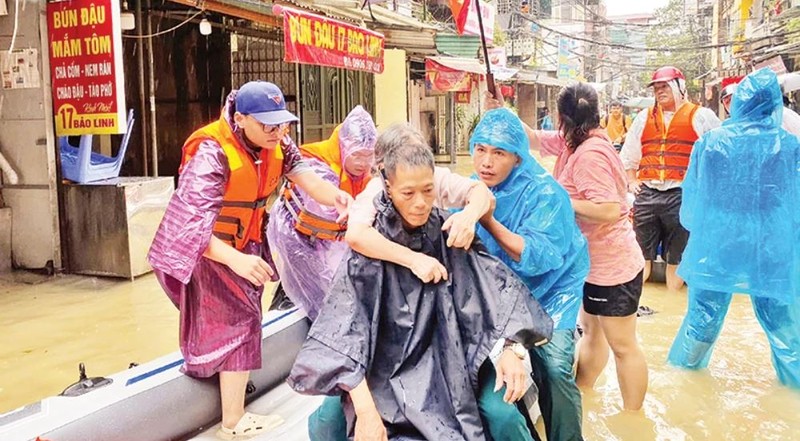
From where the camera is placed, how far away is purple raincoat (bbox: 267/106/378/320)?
3.97 metres

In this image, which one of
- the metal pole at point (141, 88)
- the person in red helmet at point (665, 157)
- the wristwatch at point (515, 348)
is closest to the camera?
the wristwatch at point (515, 348)

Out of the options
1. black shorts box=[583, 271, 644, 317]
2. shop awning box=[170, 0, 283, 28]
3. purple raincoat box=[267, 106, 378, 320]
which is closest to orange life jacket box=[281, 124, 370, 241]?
purple raincoat box=[267, 106, 378, 320]

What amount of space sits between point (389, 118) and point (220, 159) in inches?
464

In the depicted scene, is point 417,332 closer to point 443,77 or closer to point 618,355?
point 618,355

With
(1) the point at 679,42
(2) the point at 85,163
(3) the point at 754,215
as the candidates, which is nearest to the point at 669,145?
(3) the point at 754,215

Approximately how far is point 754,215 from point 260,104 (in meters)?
2.80

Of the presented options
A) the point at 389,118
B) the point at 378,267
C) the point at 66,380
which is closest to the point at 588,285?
the point at 378,267

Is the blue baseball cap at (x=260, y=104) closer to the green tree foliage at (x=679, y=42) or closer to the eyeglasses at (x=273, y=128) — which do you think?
the eyeglasses at (x=273, y=128)

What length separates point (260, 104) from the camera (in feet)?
9.40

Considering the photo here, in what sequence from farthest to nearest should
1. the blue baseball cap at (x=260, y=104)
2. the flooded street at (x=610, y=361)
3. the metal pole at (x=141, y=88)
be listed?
the metal pole at (x=141, y=88) → the flooded street at (x=610, y=361) → the blue baseball cap at (x=260, y=104)

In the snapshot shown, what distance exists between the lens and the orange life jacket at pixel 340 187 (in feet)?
13.0

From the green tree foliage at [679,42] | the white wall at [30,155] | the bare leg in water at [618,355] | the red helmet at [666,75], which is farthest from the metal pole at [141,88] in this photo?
the green tree foliage at [679,42]

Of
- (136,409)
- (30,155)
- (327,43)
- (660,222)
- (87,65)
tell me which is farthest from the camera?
(327,43)

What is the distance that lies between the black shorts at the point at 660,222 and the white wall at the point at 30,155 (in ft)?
17.5
